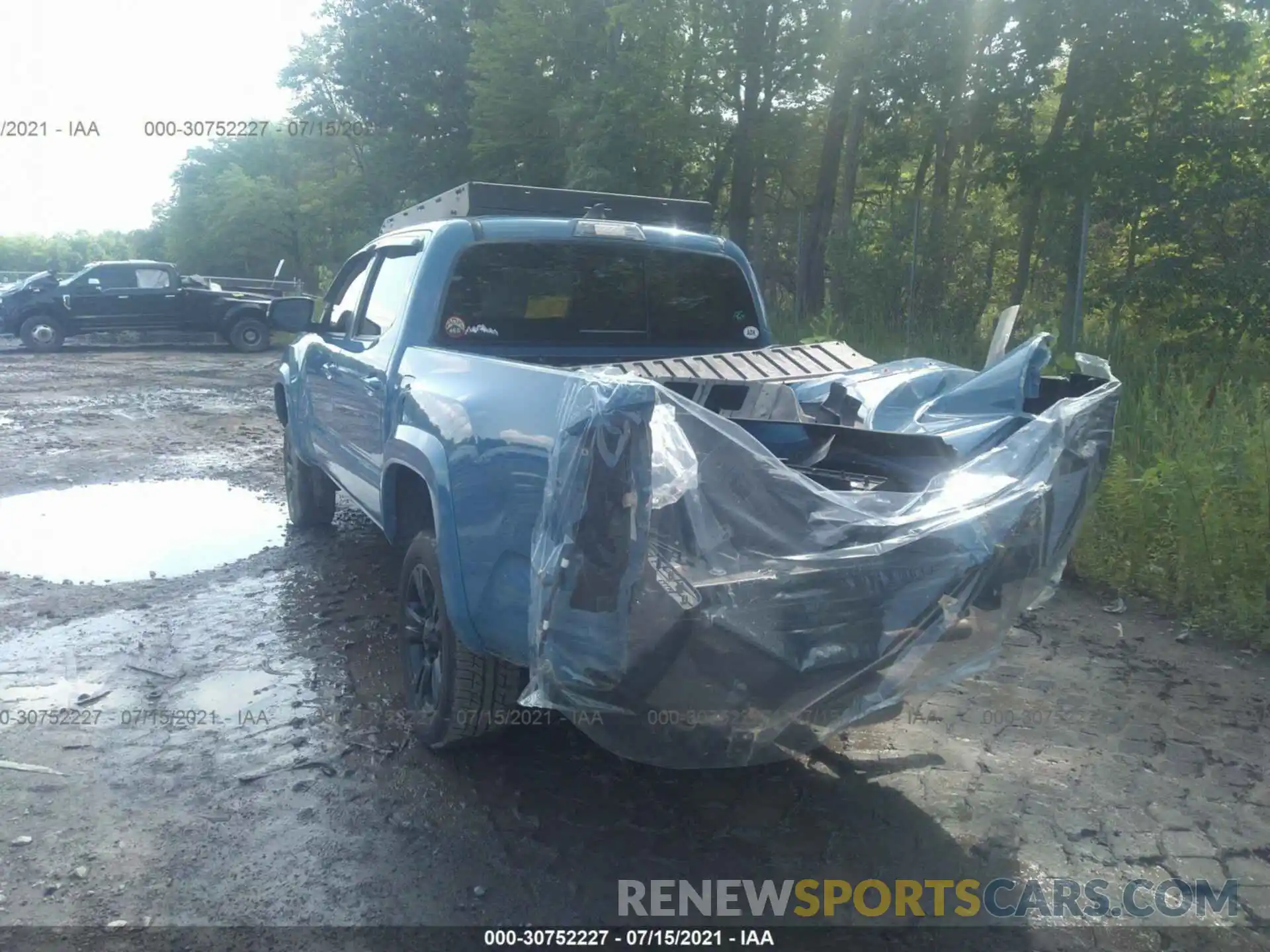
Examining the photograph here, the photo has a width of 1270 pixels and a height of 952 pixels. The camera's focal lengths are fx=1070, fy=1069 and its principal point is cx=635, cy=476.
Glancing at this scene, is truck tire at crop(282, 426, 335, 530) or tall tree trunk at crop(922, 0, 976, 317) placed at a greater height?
tall tree trunk at crop(922, 0, 976, 317)

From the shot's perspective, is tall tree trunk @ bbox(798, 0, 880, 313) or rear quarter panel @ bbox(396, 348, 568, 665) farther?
tall tree trunk @ bbox(798, 0, 880, 313)

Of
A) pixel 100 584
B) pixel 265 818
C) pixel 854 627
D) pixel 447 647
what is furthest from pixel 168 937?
pixel 100 584

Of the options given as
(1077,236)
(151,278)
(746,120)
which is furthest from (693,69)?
(151,278)

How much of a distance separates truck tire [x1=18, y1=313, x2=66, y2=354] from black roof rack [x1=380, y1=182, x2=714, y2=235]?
18.6 meters

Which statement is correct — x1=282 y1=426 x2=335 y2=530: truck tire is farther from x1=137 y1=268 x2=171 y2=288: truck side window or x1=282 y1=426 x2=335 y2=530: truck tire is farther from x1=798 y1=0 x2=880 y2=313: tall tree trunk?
x1=137 y1=268 x2=171 y2=288: truck side window

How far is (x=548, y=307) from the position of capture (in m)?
5.07

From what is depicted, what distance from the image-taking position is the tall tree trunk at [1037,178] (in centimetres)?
1134

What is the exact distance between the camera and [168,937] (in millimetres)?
2908

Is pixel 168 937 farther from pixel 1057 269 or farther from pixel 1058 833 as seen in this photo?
pixel 1057 269

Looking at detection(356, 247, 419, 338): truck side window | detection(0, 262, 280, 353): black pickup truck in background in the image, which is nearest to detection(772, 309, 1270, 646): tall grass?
detection(356, 247, 419, 338): truck side window

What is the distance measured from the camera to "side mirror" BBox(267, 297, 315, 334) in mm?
6125

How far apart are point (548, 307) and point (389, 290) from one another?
33.7 inches

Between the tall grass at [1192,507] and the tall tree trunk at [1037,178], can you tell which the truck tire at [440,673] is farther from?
the tall tree trunk at [1037,178]

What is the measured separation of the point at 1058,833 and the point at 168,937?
107 inches
